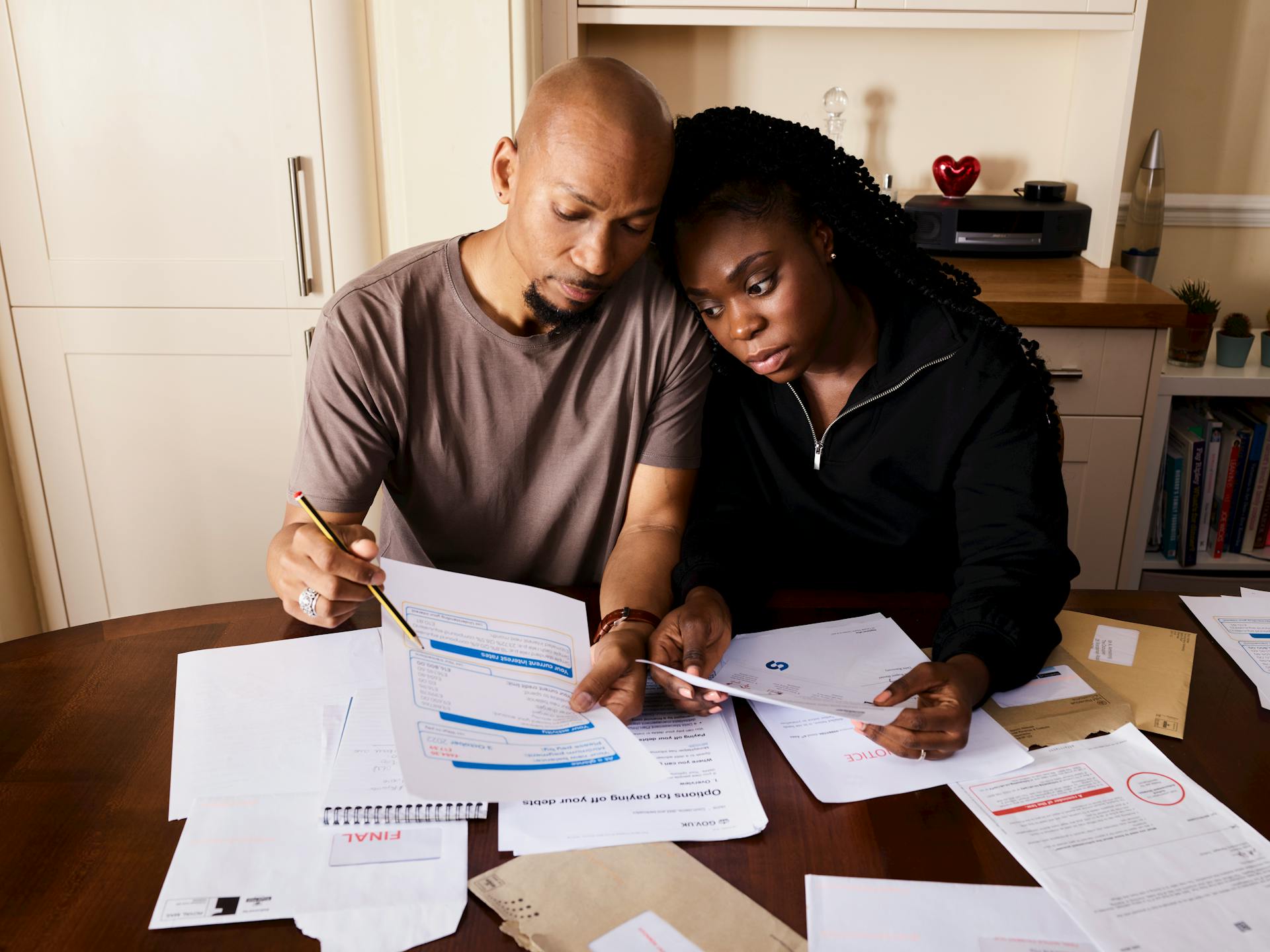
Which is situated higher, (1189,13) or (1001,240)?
(1189,13)

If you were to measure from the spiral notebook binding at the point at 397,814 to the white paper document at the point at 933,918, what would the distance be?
29 centimetres

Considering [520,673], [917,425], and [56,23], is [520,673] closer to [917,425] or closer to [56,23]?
[917,425]

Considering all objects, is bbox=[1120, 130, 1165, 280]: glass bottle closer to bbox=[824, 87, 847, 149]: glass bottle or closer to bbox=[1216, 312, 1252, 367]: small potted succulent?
bbox=[1216, 312, 1252, 367]: small potted succulent

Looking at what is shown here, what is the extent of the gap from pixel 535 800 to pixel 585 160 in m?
0.69

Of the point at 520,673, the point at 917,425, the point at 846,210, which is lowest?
the point at 520,673

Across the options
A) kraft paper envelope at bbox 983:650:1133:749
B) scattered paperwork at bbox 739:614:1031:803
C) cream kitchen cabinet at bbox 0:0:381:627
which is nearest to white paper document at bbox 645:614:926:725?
scattered paperwork at bbox 739:614:1031:803

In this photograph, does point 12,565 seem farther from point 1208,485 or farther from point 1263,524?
point 1263,524

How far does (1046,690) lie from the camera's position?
1.06 meters

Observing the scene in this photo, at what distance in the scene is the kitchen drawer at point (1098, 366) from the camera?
2293 millimetres

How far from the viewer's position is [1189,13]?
2625mm

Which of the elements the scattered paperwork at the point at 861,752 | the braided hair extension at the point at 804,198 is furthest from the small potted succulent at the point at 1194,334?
the scattered paperwork at the point at 861,752

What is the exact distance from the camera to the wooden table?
2.52ft

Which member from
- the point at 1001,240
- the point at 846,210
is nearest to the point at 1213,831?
the point at 846,210

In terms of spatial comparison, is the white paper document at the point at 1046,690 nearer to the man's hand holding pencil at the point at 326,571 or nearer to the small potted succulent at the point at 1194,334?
the man's hand holding pencil at the point at 326,571
